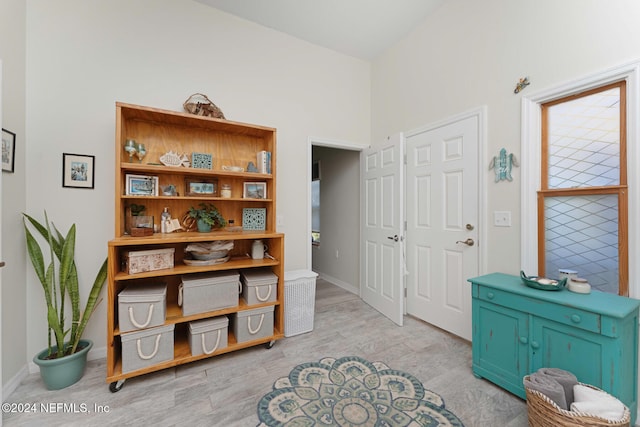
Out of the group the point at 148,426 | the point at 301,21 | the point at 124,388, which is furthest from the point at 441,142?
the point at 124,388

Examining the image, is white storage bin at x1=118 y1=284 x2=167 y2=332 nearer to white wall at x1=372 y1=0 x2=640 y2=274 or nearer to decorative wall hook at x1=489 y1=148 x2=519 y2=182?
white wall at x1=372 y1=0 x2=640 y2=274

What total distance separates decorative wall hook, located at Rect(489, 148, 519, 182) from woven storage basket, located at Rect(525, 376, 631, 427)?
1400 mm

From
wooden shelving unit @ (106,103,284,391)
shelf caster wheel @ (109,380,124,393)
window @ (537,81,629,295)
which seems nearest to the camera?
window @ (537,81,629,295)

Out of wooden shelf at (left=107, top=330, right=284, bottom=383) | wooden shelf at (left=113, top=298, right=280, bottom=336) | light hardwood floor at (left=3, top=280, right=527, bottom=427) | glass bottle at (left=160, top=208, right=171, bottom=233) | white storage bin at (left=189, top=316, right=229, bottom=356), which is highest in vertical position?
glass bottle at (left=160, top=208, right=171, bottom=233)

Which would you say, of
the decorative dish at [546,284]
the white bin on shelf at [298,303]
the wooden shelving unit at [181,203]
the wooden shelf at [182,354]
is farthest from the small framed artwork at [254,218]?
the decorative dish at [546,284]

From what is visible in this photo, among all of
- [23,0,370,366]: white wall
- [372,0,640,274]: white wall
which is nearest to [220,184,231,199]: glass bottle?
[23,0,370,366]: white wall

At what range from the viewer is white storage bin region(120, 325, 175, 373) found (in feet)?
5.65

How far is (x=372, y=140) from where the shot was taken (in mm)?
3439

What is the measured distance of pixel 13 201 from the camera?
1731 millimetres

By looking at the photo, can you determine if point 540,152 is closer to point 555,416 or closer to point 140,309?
point 555,416

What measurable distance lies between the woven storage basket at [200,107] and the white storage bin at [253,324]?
67.7 inches

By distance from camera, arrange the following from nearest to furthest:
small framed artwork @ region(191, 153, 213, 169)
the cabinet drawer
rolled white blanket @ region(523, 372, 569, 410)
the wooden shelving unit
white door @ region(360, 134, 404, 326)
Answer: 1. rolled white blanket @ region(523, 372, 569, 410)
2. the cabinet drawer
3. the wooden shelving unit
4. small framed artwork @ region(191, 153, 213, 169)
5. white door @ region(360, 134, 404, 326)

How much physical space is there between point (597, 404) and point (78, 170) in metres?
3.50

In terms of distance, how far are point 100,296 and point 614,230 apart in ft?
12.0
